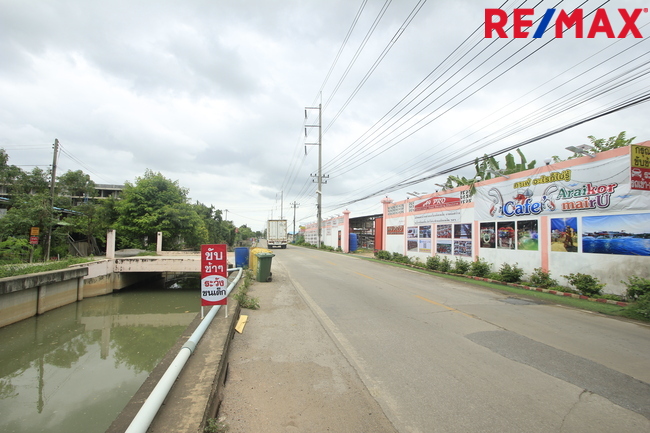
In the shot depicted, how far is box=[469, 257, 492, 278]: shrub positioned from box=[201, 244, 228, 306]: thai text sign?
1329cm

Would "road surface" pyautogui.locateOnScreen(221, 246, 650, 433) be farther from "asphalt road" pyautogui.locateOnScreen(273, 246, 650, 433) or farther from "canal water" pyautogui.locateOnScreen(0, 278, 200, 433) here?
"canal water" pyautogui.locateOnScreen(0, 278, 200, 433)

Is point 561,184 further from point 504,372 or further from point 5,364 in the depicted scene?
point 5,364

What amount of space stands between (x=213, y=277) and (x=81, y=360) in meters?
5.75

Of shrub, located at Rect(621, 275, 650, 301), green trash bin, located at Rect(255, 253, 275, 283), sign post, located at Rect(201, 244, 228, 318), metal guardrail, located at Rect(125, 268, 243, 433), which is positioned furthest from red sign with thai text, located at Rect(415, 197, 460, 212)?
metal guardrail, located at Rect(125, 268, 243, 433)

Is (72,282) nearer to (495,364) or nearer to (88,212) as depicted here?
(88,212)

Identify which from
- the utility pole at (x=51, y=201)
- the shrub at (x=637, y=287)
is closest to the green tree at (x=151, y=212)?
the utility pole at (x=51, y=201)

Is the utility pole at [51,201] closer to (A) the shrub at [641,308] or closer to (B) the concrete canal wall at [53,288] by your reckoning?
(B) the concrete canal wall at [53,288]

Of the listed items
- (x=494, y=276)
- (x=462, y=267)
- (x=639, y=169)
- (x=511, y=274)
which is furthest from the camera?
(x=462, y=267)

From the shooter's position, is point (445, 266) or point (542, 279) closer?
point (542, 279)

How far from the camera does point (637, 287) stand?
9.23m

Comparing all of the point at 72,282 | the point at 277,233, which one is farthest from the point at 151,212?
the point at 277,233

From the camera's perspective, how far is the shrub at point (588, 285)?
1094 cm

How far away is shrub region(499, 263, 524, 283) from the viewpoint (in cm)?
1415

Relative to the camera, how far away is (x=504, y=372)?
4.72m
